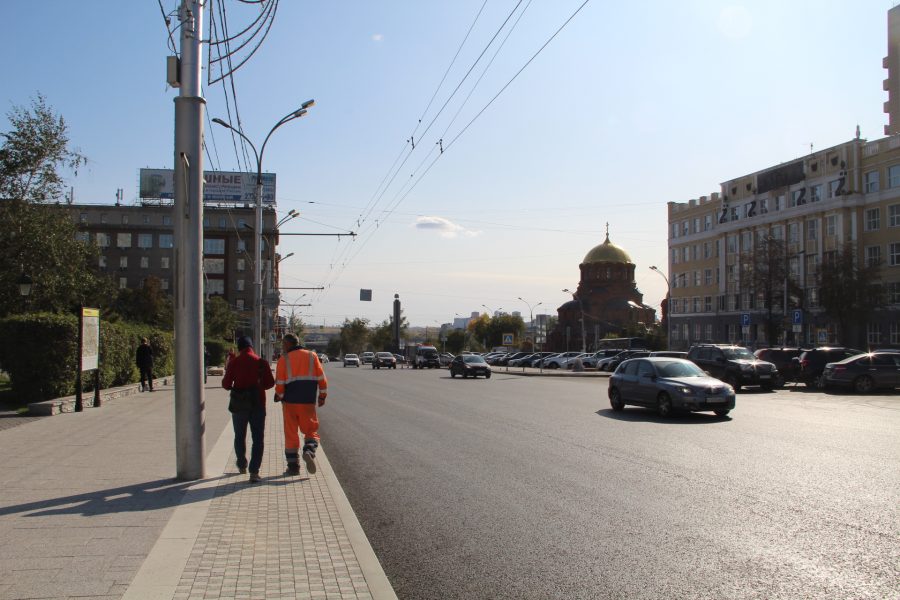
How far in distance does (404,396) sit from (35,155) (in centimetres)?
1438

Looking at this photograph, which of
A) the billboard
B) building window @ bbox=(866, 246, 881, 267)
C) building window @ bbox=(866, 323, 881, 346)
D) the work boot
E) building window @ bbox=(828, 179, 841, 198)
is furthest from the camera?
the billboard

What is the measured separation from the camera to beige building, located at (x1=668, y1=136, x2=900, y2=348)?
5216cm

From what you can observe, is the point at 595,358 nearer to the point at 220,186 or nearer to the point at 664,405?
the point at 664,405

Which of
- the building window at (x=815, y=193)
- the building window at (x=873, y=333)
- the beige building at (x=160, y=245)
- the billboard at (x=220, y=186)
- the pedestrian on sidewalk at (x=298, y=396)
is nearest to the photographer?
the pedestrian on sidewalk at (x=298, y=396)

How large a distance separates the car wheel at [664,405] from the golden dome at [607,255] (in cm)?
7773

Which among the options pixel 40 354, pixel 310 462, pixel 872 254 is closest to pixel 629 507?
pixel 310 462

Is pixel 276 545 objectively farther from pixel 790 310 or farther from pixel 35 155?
pixel 790 310

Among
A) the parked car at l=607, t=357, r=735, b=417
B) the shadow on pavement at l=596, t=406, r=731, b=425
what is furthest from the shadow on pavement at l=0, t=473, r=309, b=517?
the parked car at l=607, t=357, r=735, b=417

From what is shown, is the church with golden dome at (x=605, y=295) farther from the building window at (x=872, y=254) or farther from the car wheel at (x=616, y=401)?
the car wheel at (x=616, y=401)

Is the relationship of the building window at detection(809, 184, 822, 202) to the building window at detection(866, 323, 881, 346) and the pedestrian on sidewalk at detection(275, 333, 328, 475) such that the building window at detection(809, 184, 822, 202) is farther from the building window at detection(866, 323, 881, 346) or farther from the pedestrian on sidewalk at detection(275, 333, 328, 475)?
the pedestrian on sidewalk at detection(275, 333, 328, 475)

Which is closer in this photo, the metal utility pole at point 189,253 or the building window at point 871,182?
the metal utility pole at point 189,253

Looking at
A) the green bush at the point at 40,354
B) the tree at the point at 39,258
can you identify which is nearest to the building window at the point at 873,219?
the tree at the point at 39,258

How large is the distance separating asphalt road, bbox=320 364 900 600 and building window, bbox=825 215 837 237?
46622mm

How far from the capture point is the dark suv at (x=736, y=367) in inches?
1098
